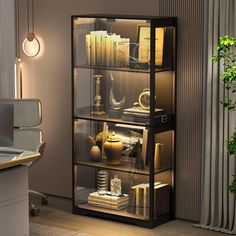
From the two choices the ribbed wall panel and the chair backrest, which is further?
the chair backrest

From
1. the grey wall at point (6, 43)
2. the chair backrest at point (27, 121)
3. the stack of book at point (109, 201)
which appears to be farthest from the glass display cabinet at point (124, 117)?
the grey wall at point (6, 43)

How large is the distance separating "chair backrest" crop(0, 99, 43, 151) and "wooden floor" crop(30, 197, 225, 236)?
68 centimetres

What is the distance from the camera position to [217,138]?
6414 millimetres

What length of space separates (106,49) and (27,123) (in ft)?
3.42

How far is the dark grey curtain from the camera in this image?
20.5 ft

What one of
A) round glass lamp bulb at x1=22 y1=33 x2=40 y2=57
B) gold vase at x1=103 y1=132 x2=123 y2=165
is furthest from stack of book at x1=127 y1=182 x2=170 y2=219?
round glass lamp bulb at x1=22 y1=33 x2=40 y2=57

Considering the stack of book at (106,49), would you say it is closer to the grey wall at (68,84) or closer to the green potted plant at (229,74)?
the grey wall at (68,84)

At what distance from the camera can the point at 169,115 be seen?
666 cm

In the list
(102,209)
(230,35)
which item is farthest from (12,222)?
(230,35)

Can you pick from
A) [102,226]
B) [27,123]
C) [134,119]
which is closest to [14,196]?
[102,226]

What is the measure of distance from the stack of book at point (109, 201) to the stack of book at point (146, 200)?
0.07 meters

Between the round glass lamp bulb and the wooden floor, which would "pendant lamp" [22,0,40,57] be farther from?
the wooden floor

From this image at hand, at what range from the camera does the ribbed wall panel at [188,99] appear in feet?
21.4

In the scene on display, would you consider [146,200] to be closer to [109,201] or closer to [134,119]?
[109,201]
